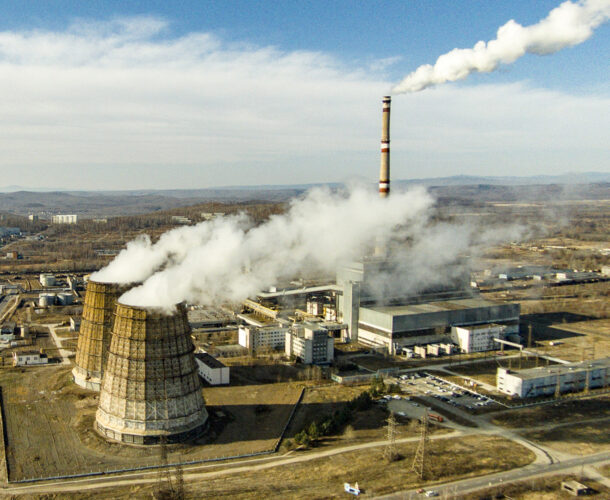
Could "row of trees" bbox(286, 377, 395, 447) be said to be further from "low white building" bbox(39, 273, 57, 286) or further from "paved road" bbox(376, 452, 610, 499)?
"low white building" bbox(39, 273, 57, 286)

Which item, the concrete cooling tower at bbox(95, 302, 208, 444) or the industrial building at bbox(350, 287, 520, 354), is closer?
the concrete cooling tower at bbox(95, 302, 208, 444)

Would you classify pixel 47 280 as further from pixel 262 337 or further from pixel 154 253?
pixel 154 253

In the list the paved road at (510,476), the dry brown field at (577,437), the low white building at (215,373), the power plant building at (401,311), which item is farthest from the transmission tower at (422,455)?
the power plant building at (401,311)

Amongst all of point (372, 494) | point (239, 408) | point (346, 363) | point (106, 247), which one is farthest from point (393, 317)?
point (106, 247)

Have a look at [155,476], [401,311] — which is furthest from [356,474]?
[401,311]

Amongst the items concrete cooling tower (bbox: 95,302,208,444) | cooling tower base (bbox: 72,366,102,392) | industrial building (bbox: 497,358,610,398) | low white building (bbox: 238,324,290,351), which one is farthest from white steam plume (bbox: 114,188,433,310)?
industrial building (bbox: 497,358,610,398)

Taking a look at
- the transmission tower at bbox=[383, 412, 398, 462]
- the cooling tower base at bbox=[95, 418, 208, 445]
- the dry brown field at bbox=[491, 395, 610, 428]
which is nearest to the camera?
the transmission tower at bbox=[383, 412, 398, 462]

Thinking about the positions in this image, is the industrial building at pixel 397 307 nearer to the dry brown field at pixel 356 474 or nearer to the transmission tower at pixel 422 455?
the dry brown field at pixel 356 474

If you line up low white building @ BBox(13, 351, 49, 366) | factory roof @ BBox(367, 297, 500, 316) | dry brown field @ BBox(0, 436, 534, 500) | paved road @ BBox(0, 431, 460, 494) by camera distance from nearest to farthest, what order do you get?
dry brown field @ BBox(0, 436, 534, 500) → paved road @ BBox(0, 431, 460, 494) → low white building @ BBox(13, 351, 49, 366) → factory roof @ BBox(367, 297, 500, 316)
